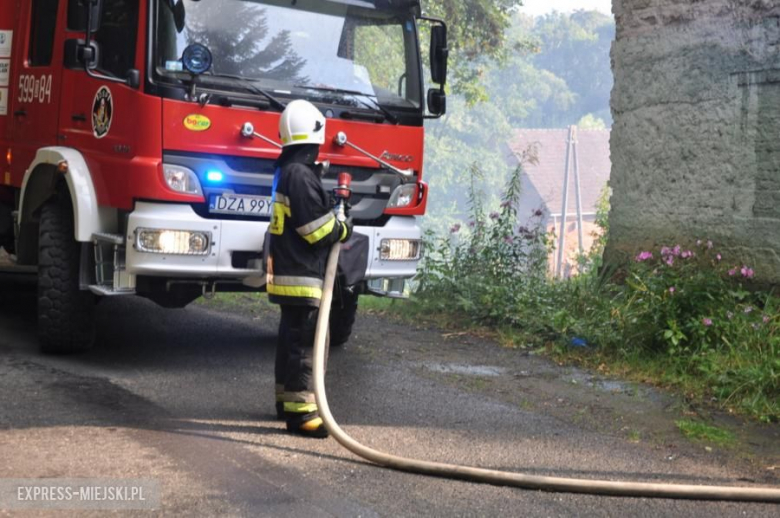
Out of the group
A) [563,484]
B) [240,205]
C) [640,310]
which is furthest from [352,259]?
[640,310]

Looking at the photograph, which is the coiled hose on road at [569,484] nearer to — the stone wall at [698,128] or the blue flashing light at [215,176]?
the blue flashing light at [215,176]

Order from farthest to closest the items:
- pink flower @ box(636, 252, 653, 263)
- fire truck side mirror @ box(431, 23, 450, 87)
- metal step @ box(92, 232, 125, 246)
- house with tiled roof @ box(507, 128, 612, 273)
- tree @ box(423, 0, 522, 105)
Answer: house with tiled roof @ box(507, 128, 612, 273) → tree @ box(423, 0, 522, 105) → pink flower @ box(636, 252, 653, 263) → fire truck side mirror @ box(431, 23, 450, 87) → metal step @ box(92, 232, 125, 246)

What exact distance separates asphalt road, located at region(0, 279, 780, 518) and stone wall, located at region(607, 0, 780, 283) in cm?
165

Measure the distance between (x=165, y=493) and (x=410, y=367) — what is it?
345 centimetres

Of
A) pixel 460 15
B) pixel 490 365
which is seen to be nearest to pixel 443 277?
pixel 490 365

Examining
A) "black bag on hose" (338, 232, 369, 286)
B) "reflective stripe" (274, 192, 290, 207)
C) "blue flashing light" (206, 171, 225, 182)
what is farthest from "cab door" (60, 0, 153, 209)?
"black bag on hose" (338, 232, 369, 286)

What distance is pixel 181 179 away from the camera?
697cm

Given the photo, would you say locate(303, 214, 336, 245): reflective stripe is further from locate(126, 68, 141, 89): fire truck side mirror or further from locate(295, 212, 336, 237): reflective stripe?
locate(126, 68, 141, 89): fire truck side mirror

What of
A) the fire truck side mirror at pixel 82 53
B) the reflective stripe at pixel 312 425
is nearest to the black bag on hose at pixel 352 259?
the reflective stripe at pixel 312 425

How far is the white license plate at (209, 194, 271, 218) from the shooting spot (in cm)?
710

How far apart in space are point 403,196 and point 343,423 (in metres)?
2.34

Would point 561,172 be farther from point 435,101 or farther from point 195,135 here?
point 195,135

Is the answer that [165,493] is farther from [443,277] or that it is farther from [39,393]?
[443,277]

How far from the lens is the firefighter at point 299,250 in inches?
227
